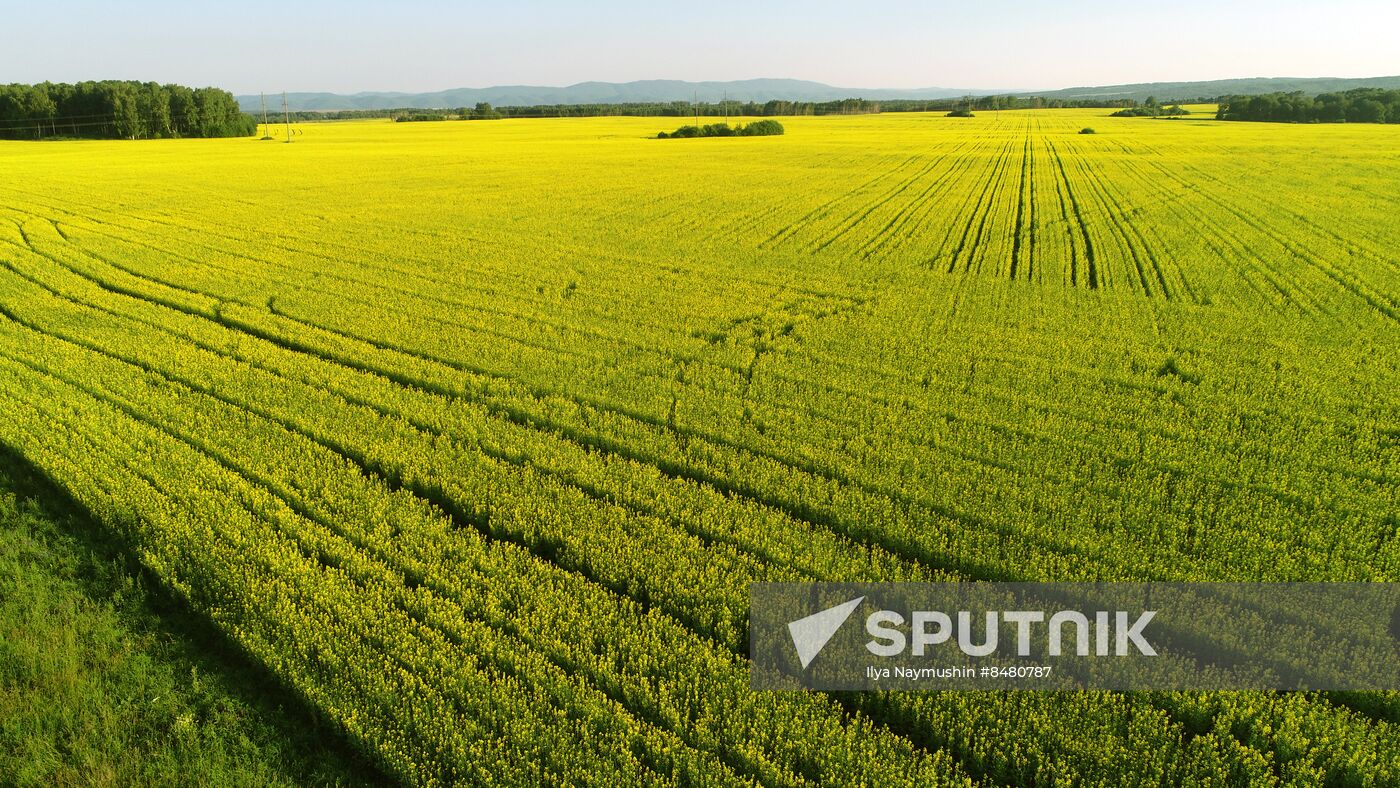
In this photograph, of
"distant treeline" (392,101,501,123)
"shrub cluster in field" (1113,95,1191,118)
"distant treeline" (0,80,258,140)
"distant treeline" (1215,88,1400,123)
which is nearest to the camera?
"distant treeline" (0,80,258,140)

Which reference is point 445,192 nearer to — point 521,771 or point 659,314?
point 659,314

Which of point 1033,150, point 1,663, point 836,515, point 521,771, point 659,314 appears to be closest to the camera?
point 521,771

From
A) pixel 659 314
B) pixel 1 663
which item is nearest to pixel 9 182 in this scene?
pixel 659 314

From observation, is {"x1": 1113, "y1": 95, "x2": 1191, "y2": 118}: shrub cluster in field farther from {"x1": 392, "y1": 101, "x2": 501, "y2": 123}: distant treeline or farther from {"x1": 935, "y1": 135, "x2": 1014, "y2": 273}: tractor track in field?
{"x1": 392, "y1": 101, "x2": 501, "y2": 123}: distant treeline

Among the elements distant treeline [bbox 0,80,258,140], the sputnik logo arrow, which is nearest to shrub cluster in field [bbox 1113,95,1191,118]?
distant treeline [bbox 0,80,258,140]

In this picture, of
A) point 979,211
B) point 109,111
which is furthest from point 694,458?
point 109,111
